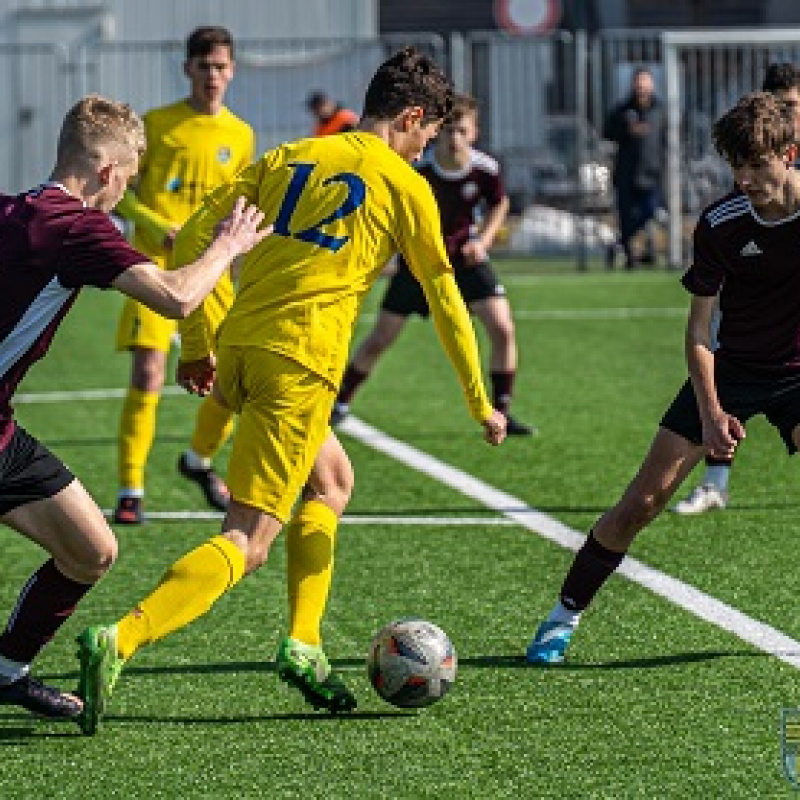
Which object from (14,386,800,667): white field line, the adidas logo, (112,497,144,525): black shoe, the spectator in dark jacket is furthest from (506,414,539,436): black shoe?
the spectator in dark jacket

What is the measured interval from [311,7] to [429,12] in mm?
5656

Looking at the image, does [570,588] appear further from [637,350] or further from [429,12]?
[429,12]

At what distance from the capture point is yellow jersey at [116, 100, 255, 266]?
1059cm

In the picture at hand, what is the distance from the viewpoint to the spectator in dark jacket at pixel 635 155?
2375 centimetres

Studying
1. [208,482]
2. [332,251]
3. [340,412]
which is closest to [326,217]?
[332,251]

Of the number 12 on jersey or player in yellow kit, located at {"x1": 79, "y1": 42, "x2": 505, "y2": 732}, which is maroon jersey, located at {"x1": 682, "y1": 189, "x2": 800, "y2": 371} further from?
the number 12 on jersey

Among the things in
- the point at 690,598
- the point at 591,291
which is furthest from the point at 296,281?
the point at 591,291

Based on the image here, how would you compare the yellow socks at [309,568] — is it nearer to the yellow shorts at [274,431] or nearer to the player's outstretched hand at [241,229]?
the yellow shorts at [274,431]

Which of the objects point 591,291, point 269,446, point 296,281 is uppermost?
point 296,281

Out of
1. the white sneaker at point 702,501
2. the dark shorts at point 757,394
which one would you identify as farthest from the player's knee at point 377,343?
the dark shorts at point 757,394

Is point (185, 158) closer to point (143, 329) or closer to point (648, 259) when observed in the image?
point (143, 329)

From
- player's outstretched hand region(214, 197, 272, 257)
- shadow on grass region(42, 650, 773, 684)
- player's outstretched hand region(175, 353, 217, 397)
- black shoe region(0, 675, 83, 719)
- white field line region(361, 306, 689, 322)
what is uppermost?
player's outstretched hand region(214, 197, 272, 257)

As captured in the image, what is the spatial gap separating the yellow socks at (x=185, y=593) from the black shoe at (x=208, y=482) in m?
3.91

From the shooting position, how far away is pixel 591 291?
21781 mm
